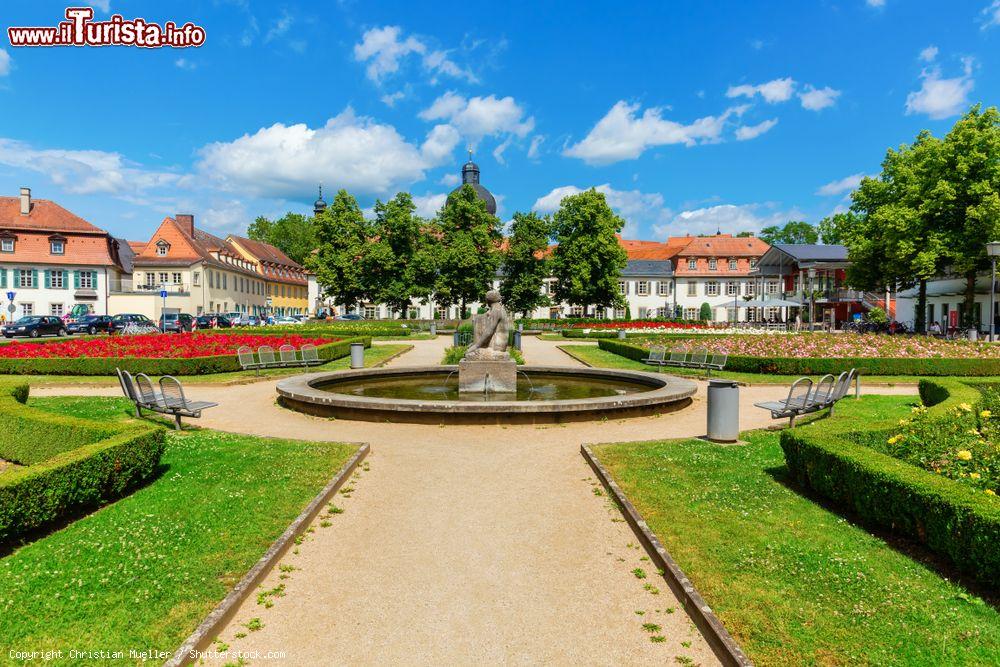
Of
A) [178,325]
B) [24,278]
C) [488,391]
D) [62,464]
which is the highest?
[24,278]

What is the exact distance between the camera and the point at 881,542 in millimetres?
5637

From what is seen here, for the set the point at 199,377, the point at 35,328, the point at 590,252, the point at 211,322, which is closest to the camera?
the point at 199,377

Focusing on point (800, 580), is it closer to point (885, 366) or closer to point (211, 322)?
point (885, 366)

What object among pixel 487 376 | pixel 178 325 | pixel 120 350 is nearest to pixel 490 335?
pixel 487 376

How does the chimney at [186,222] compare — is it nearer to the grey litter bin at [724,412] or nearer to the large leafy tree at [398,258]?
the large leafy tree at [398,258]

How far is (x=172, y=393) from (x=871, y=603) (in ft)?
36.9

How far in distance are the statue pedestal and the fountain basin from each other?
329mm

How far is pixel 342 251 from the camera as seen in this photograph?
52.0 meters

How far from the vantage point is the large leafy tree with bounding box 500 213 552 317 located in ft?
185

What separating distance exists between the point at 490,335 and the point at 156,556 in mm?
9696

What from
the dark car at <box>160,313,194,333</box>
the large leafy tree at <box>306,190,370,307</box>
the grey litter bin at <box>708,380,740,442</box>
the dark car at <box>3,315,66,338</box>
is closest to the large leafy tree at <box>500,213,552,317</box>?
the large leafy tree at <box>306,190,370,307</box>

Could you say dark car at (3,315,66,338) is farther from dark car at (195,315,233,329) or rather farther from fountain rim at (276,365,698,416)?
fountain rim at (276,365,698,416)

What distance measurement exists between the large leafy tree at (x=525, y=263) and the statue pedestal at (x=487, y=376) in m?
42.6

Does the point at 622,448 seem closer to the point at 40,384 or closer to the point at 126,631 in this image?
the point at 126,631
